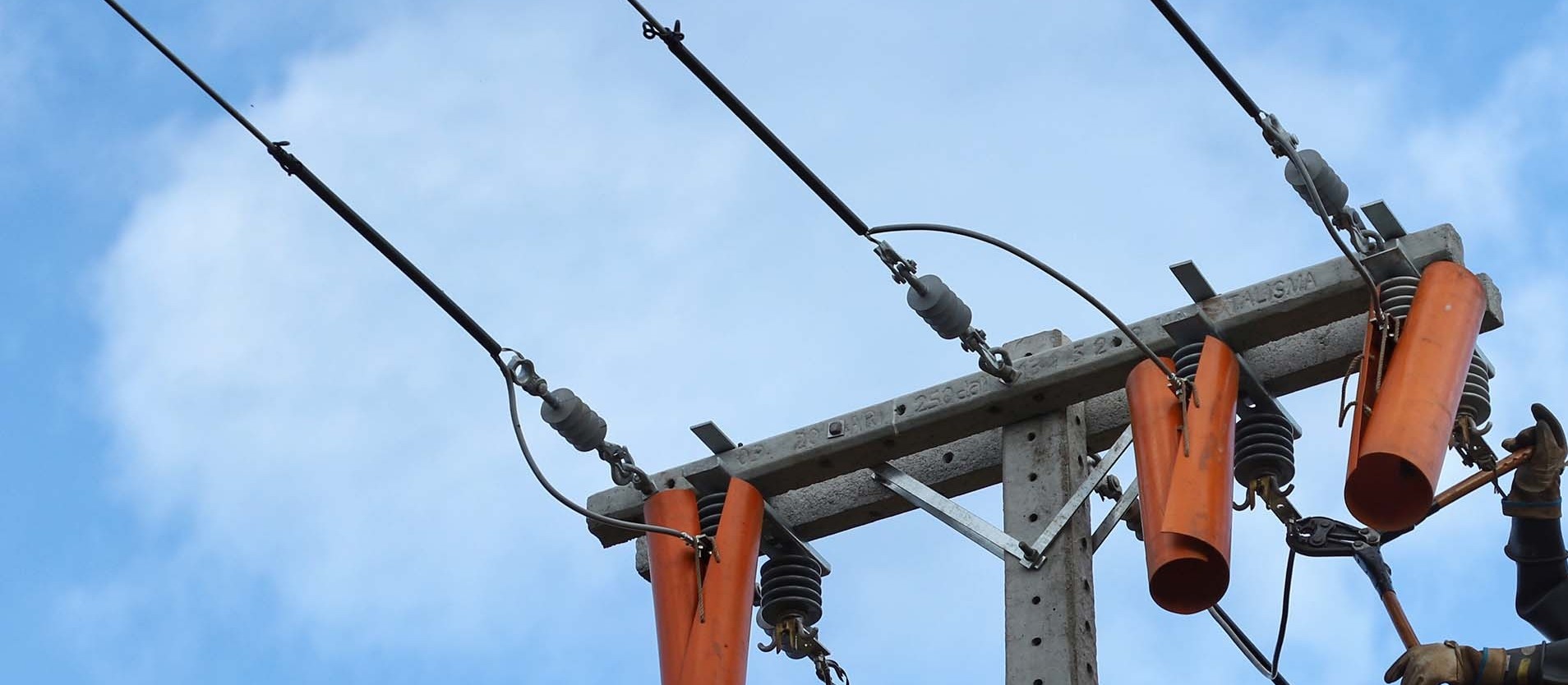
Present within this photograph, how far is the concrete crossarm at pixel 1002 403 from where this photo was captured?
24.5ft

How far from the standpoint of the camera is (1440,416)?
6.90 meters

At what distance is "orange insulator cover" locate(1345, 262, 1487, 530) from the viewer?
22.4 ft

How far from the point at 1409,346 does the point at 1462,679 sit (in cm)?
97

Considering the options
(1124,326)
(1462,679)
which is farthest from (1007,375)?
(1462,679)

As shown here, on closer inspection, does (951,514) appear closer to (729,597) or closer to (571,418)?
(729,597)

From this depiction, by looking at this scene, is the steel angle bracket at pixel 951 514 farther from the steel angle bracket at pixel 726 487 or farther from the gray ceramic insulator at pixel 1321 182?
the gray ceramic insulator at pixel 1321 182

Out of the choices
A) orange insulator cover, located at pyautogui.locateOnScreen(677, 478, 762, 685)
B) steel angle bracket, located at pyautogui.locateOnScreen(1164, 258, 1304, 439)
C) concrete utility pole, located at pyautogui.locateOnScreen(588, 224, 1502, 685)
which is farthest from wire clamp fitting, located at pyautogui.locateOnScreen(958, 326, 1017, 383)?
orange insulator cover, located at pyautogui.locateOnScreen(677, 478, 762, 685)

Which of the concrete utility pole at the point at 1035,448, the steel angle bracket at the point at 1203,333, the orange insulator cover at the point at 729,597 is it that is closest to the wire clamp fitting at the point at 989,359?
the concrete utility pole at the point at 1035,448

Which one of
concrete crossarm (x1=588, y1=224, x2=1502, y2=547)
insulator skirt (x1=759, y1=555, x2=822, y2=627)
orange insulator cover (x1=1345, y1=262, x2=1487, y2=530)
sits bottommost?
orange insulator cover (x1=1345, y1=262, x2=1487, y2=530)

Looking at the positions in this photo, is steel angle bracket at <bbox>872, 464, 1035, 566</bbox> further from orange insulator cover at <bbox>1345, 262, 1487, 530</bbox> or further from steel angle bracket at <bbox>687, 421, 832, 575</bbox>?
orange insulator cover at <bbox>1345, 262, 1487, 530</bbox>

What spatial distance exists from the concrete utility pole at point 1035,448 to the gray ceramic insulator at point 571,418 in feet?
1.60

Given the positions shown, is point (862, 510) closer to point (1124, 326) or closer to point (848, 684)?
point (848, 684)

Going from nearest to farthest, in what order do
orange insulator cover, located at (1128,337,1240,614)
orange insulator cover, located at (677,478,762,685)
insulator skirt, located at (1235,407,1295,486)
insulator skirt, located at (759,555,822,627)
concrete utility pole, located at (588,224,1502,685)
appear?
orange insulator cover, located at (1128,337,1240,614), concrete utility pole, located at (588,224,1502,685), insulator skirt, located at (1235,407,1295,486), orange insulator cover, located at (677,478,762,685), insulator skirt, located at (759,555,822,627)

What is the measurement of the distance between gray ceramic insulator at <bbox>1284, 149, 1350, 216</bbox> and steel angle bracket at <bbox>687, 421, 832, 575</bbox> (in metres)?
2.10
